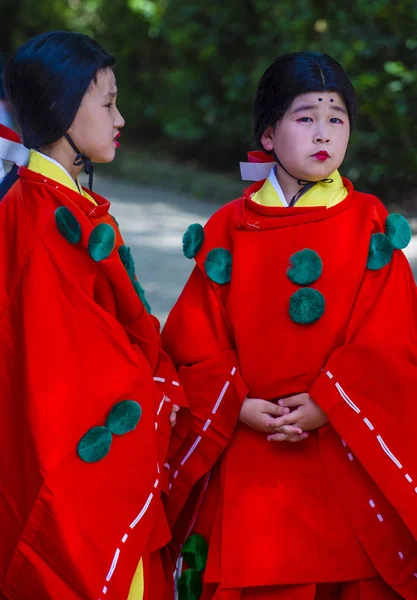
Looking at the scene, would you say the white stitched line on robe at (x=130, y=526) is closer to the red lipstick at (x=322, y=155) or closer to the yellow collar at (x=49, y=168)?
the yellow collar at (x=49, y=168)

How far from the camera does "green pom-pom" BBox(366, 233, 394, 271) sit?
7.76 feet

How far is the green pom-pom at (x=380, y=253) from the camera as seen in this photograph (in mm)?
2365

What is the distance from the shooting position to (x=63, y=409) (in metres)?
2.19

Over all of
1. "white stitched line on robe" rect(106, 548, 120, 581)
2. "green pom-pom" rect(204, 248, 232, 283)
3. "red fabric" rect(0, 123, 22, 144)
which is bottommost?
"white stitched line on robe" rect(106, 548, 120, 581)

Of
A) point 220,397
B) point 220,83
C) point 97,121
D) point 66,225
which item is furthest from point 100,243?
point 220,83

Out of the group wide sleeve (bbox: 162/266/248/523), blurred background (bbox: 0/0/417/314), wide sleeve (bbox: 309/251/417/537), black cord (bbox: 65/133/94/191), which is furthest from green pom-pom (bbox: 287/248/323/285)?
blurred background (bbox: 0/0/417/314)

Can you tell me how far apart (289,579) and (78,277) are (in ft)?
3.02

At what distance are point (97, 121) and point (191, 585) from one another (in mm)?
1239

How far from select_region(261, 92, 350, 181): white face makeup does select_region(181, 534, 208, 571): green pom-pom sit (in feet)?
3.32

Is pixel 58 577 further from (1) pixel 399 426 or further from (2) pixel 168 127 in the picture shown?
(2) pixel 168 127

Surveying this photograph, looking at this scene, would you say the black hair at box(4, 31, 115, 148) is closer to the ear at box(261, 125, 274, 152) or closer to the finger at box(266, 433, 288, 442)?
the ear at box(261, 125, 274, 152)

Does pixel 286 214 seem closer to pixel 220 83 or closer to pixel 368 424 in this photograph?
pixel 368 424

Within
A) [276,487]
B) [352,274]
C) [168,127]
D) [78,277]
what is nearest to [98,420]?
[78,277]

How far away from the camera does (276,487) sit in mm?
2355
